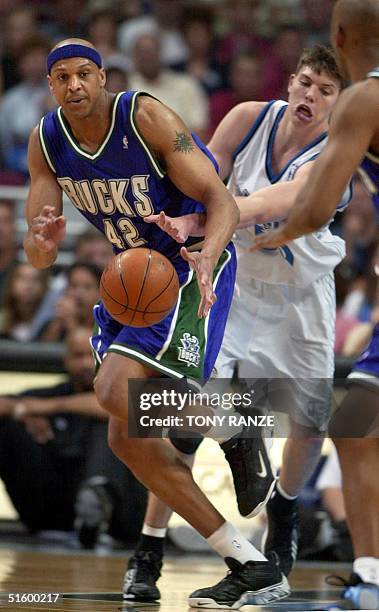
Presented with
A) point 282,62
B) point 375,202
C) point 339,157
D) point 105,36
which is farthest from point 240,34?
point 339,157

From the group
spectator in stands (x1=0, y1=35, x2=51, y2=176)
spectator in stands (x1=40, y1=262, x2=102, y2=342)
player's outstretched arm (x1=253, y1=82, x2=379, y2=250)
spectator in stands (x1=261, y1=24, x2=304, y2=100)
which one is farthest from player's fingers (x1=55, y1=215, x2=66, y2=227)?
spectator in stands (x1=261, y1=24, x2=304, y2=100)

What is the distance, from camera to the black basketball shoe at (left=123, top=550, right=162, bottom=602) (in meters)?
4.99

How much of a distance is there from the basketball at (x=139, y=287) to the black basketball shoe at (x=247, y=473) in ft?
2.78

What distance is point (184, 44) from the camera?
Result: 39.0 feet

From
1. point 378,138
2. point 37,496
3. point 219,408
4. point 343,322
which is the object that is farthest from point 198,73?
point 378,138

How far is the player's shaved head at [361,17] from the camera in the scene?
389 centimetres

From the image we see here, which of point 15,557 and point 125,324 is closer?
point 125,324

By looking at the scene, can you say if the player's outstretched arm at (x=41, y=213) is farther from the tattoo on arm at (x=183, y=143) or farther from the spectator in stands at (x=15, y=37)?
the spectator in stands at (x=15, y=37)

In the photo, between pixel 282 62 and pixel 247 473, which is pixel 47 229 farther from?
pixel 282 62

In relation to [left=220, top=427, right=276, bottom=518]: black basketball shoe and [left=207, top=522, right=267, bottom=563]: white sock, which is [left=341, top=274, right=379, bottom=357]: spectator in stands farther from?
[left=207, top=522, right=267, bottom=563]: white sock

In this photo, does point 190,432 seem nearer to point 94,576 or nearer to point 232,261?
point 232,261

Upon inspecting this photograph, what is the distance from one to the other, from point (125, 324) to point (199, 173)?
0.68 meters

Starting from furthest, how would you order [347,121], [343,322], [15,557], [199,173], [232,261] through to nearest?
1. [343,322]
2. [15,557]
3. [232,261]
4. [199,173]
5. [347,121]

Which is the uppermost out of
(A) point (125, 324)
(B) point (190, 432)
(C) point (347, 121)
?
(C) point (347, 121)
